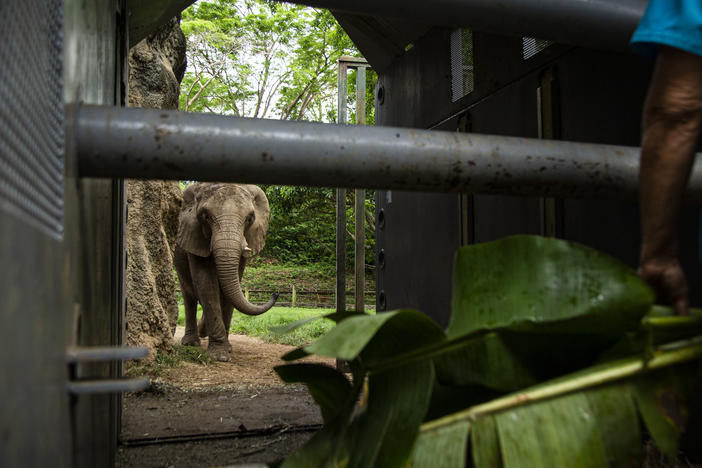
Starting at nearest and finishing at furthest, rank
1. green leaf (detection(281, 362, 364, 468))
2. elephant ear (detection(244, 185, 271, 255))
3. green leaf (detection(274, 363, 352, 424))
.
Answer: green leaf (detection(281, 362, 364, 468)) < green leaf (detection(274, 363, 352, 424)) < elephant ear (detection(244, 185, 271, 255))

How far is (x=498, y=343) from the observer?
3.67 feet

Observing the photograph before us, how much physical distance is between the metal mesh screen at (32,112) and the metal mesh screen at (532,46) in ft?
7.79

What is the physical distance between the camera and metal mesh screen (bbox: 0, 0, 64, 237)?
59 centimetres

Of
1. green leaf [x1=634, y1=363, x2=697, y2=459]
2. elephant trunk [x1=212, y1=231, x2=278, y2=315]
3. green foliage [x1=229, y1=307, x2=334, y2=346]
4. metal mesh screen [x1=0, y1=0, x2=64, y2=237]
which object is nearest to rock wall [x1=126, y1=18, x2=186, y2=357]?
elephant trunk [x1=212, y1=231, x2=278, y2=315]

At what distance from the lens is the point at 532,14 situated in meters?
1.58

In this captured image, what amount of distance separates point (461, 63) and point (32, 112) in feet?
10.3

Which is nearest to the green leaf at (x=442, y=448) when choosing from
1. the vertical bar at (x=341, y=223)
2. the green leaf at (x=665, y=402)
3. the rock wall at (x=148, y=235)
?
the green leaf at (x=665, y=402)

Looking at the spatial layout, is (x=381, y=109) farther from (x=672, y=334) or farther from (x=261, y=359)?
(x=261, y=359)

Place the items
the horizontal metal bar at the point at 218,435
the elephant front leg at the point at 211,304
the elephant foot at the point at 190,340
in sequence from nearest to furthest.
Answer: the horizontal metal bar at the point at 218,435, the elephant front leg at the point at 211,304, the elephant foot at the point at 190,340

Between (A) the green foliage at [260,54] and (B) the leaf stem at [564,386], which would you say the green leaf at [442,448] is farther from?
(A) the green foliage at [260,54]

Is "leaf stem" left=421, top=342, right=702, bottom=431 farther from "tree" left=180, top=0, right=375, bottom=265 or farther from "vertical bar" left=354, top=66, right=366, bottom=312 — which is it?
"tree" left=180, top=0, right=375, bottom=265

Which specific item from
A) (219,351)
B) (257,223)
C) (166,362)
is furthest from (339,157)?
(257,223)

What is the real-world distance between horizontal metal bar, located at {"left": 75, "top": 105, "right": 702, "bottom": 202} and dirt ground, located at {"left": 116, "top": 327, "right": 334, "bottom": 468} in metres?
2.16

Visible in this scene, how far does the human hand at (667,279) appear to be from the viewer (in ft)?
3.81
